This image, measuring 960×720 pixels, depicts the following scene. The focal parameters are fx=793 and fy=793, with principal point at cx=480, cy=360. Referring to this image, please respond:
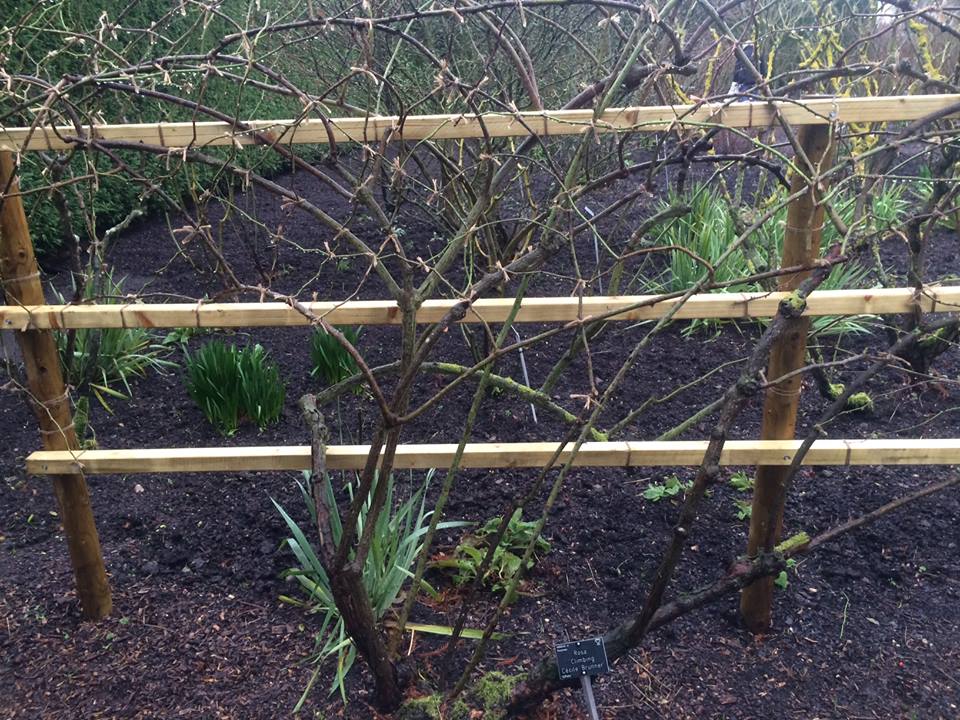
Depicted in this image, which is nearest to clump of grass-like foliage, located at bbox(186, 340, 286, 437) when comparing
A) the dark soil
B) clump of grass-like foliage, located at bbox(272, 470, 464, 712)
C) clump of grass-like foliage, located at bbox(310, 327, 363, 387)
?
the dark soil

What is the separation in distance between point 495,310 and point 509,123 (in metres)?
0.47

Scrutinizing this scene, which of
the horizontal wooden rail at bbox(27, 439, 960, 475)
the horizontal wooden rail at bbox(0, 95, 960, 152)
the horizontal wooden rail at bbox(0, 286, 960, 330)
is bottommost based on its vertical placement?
the horizontal wooden rail at bbox(27, 439, 960, 475)

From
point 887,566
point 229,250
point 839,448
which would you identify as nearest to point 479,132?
point 839,448

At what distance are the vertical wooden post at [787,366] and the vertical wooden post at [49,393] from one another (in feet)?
6.28

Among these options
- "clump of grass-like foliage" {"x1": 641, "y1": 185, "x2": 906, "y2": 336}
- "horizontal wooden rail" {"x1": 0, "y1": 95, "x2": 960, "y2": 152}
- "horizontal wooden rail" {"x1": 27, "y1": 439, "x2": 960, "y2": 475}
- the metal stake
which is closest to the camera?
the metal stake

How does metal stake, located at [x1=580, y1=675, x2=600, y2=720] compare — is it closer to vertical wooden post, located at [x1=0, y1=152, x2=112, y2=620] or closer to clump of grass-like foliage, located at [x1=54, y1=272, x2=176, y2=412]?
vertical wooden post, located at [x1=0, y1=152, x2=112, y2=620]

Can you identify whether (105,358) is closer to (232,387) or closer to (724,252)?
(232,387)

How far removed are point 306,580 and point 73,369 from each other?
Answer: 6.42ft

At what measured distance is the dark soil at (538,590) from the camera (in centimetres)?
220

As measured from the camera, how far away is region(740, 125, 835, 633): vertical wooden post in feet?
6.46

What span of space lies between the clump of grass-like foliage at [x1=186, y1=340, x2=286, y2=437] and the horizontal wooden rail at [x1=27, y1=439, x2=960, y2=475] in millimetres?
1161

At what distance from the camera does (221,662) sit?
7.57 ft

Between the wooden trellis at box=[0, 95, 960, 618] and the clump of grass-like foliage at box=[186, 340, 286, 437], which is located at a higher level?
the wooden trellis at box=[0, 95, 960, 618]

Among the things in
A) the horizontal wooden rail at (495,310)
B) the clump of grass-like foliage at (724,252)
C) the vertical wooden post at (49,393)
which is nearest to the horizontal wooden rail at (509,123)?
the vertical wooden post at (49,393)
